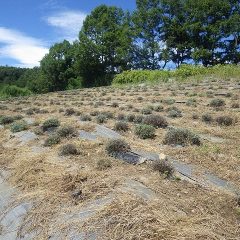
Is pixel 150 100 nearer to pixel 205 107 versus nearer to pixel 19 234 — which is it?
pixel 205 107

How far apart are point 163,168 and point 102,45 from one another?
176ft

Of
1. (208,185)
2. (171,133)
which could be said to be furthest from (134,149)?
(208,185)

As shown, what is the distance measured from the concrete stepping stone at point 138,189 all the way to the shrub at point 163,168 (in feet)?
2.09

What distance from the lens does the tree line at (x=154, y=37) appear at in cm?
5178

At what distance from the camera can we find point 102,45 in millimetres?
58781

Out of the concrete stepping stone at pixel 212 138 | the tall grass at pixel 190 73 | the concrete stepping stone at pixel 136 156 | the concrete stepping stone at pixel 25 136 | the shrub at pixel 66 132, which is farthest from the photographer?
the tall grass at pixel 190 73

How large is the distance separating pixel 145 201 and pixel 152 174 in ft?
4.15

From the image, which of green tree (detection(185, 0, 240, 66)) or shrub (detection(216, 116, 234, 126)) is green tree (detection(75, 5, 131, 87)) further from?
shrub (detection(216, 116, 234, 126))

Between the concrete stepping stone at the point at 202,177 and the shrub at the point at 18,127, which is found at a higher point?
the concrete stepping stone at the point at 202,177

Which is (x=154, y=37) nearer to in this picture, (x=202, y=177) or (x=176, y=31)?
(x=176, y=31)

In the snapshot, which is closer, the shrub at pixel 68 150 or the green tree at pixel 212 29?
the shrub at pixel 68 150

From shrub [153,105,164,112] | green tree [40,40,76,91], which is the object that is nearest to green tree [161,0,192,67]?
green tree [40,40,76,91]

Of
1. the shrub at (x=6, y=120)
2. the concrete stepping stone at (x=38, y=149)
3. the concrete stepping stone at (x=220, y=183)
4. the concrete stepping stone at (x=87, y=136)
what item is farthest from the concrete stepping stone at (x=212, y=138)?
the shrub at (x=6, y=120)

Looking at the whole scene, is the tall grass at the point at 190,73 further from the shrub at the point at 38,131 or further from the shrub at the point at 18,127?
the shrub at the point at 38,131
